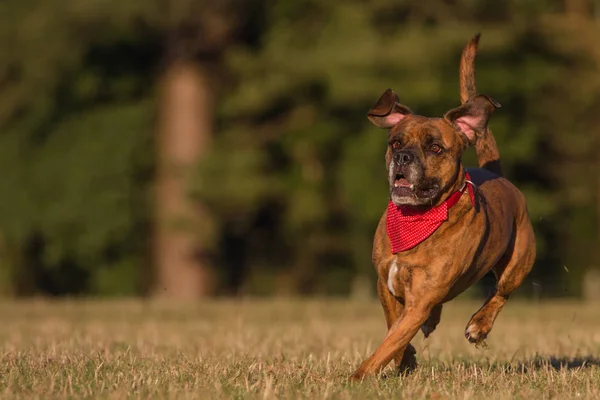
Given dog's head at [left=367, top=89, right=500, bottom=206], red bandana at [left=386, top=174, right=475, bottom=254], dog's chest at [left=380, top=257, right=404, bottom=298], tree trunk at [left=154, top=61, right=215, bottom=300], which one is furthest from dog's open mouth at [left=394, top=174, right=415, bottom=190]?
tree trunk at [left=154, top=61, right=215, bottom=300]

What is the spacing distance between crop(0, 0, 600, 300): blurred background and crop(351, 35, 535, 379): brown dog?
52.2 ft

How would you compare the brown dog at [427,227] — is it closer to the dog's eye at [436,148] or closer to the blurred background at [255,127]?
the dog's eye at [436,148]

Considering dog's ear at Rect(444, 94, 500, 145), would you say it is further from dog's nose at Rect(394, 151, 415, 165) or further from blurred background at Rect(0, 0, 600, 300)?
blurred background at Rect(0, 0, 600, 300)

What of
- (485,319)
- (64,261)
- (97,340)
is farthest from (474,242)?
(64,261)

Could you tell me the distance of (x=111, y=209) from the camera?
91.2ft

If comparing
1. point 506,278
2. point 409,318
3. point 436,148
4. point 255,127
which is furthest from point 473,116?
point 255,127

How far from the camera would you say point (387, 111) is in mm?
8383

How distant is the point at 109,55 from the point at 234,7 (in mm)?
3968

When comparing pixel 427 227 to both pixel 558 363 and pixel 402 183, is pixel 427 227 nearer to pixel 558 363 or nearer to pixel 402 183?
pixel 402 183

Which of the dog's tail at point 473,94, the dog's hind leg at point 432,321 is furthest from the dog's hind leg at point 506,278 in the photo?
the dog's tail at point 473,94

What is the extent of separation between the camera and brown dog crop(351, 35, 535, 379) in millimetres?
7859

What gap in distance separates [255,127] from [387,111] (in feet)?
66.8

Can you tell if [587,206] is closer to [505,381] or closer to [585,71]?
[585,71]

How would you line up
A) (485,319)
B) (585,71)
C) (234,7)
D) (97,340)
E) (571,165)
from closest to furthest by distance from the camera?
(485,319) < (97,340) < (234,7) < (585,71) < (571,165)
